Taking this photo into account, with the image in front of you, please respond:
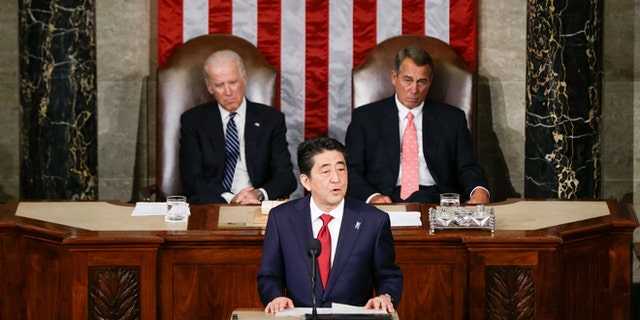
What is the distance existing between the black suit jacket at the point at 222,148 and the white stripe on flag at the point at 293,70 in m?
0.69

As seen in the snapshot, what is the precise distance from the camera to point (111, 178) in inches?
320

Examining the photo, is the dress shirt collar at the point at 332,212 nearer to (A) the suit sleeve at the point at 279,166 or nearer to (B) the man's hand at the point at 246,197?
(B) the man's hand at the point at 246,197

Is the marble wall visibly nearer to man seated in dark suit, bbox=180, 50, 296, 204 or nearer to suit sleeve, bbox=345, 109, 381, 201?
man seated in dark suit, bbox=180, 50, 296, 204

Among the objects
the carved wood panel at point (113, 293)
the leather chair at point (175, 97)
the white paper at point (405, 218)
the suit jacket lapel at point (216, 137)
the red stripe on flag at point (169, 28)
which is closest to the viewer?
the carved wood panel at point (113, 293)

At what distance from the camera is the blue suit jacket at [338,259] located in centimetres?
457

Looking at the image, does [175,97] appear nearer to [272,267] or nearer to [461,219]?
[461,219]

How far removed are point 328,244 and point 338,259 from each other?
89 mm

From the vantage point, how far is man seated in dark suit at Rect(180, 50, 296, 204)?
7137 mm

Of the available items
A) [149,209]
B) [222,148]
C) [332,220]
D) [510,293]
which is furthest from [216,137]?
[332,220]

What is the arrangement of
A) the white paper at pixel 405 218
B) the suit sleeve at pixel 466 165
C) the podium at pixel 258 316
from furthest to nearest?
the suit sleeve at pixel 466 165, the white paper at pixel 405 218, the podium at pixel 258 316

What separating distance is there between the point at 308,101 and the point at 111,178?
4.63 feet

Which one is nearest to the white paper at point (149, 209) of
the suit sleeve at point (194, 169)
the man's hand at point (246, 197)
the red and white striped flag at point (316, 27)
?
the man's hand at point (246, 197)

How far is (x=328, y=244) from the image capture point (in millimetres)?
4637

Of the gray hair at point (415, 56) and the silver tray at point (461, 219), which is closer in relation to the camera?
the silver tray at point (461, 219)
